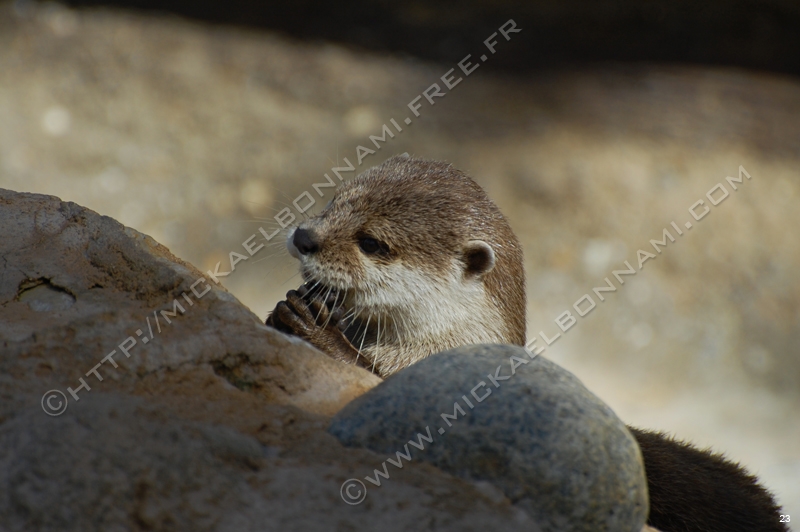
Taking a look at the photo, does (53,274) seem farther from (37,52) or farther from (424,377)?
(37,52)

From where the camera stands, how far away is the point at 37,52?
654cm

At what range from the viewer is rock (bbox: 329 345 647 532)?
5.82ft


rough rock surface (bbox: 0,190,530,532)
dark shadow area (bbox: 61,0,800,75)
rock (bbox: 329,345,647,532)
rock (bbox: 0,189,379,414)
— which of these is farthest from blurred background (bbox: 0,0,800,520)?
rock (bbox: 329,345,647,532)

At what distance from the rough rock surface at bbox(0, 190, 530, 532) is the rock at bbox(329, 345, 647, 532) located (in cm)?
6

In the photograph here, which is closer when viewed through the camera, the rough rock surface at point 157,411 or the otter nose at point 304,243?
the rough rock surface at point 157,411

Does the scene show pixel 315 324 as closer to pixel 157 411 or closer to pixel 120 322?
pixel 120 322

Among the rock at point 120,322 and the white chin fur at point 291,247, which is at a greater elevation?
the white chin fur at point 291,247

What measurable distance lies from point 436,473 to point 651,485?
1.00 meters

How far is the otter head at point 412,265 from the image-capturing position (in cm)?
281

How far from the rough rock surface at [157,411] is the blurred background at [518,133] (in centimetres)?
388

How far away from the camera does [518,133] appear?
661 cm

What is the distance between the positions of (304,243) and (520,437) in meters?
1.25

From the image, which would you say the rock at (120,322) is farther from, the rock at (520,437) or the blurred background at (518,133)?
the blurred background at (518,133)

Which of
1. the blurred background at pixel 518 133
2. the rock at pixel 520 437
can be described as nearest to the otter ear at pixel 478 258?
the rock at pixel 520 437
